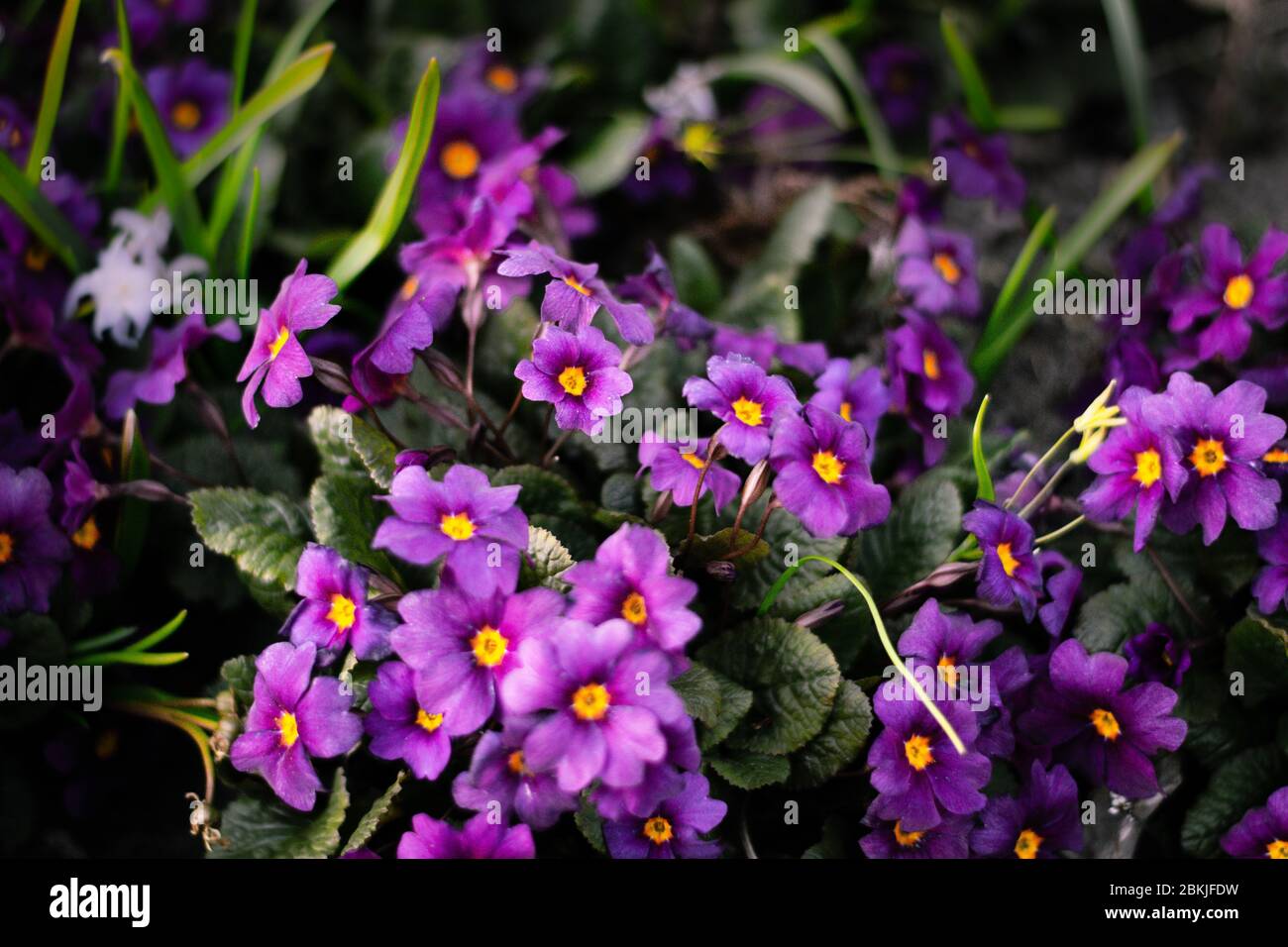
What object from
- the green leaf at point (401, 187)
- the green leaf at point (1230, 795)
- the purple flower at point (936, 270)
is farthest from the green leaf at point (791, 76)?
the green leaf at point (1230, 795)

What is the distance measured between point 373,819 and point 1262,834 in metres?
1.07

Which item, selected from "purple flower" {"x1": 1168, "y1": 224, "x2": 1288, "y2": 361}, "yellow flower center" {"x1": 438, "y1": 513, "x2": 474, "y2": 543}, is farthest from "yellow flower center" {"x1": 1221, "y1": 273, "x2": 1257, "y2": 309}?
"yellow flower center" {"x1": 438, "y1": 513, "x2": 474, "y2": 543}

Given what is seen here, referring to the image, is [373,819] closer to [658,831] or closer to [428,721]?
[428,721]

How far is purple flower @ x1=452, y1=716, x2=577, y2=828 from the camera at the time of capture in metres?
1.21

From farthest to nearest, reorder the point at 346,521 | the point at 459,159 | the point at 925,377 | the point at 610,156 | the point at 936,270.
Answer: the point at 610,156, the point at 459,159, the point at 936,270, the point at 925,377, the point at 346,521

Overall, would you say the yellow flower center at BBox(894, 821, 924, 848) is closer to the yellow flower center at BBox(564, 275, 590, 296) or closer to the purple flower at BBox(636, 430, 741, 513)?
the purple flower at BBox(636, 430, 741, 513)

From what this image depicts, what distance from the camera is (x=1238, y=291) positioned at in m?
1.73

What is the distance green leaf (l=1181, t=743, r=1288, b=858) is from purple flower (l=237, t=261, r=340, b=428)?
123cm

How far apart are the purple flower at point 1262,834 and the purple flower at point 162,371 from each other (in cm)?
146

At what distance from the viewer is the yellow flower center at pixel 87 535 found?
5.08 ft

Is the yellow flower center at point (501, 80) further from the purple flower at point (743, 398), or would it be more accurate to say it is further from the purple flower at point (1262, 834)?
the purple flower at point (1262, 834)

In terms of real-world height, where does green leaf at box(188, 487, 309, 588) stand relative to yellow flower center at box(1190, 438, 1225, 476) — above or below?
below

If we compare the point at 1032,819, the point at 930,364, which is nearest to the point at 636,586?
the point at 1032,819
